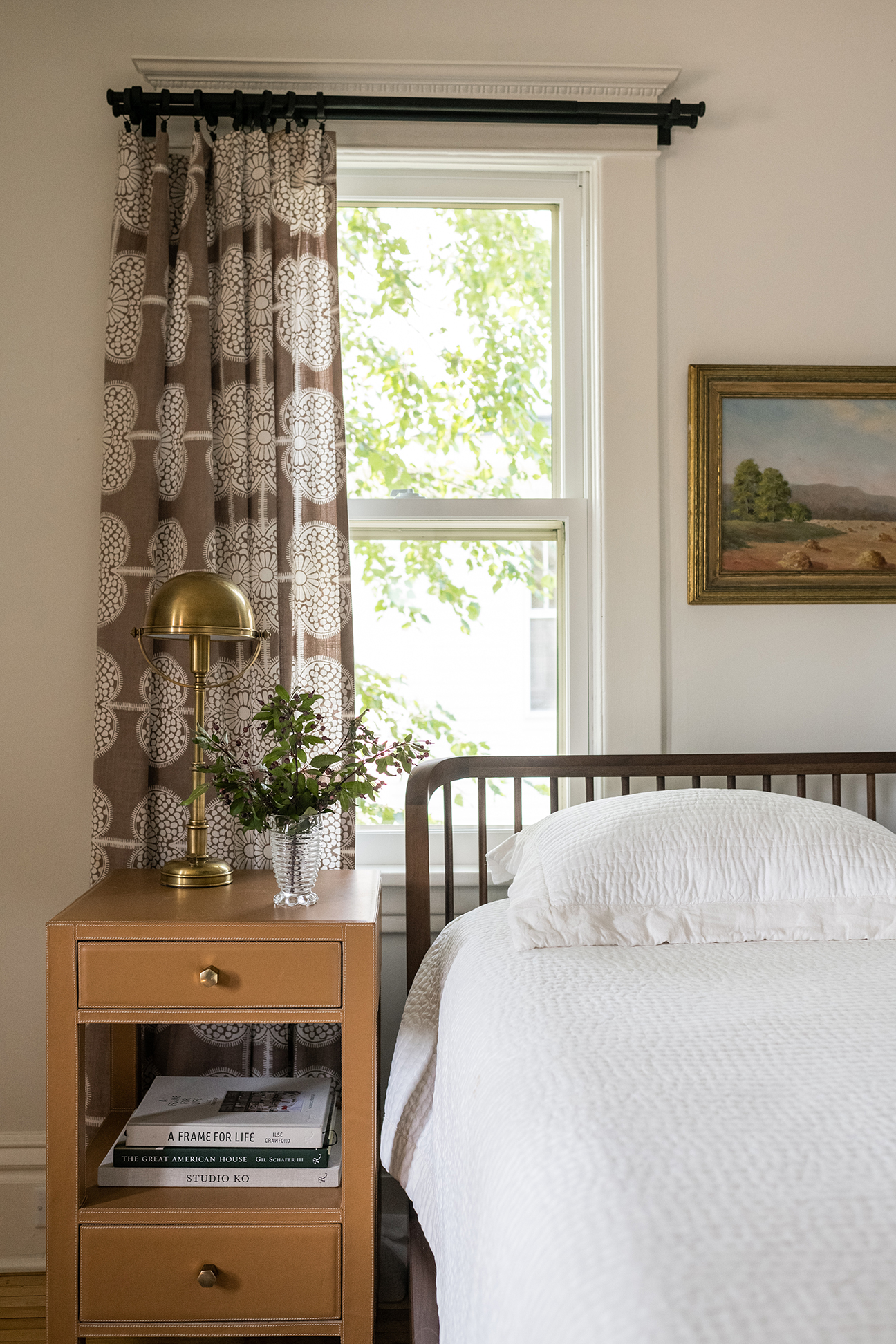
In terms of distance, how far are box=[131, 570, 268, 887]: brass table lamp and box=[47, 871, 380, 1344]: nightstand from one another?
23 centimetres

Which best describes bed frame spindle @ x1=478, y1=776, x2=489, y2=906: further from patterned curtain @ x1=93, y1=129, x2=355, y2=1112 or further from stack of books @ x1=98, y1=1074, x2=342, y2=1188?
stack of books @ x1=98, y1=1074, x2=342, y2=1188

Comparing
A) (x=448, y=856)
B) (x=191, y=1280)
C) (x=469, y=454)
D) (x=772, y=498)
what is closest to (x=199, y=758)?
(x=448, y=856)

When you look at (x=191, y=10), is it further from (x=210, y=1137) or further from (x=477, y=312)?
(x=210, y=1137)

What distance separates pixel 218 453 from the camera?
1.92 meters

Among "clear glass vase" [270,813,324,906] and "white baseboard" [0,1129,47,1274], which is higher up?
"clear glass vase" [270,813,324,906]

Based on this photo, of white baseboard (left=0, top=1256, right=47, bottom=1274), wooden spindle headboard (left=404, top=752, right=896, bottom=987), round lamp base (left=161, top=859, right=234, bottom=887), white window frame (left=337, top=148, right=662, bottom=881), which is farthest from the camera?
white window frame (left=337, top=148, right=662, bottom=881)

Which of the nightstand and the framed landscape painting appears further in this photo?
the framed landscape painting

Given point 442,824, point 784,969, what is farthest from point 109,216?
point 784,969

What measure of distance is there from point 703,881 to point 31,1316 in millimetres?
1530

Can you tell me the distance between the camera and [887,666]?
212cm

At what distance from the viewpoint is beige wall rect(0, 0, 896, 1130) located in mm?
2000

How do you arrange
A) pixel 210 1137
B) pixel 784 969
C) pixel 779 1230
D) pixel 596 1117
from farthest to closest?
pixel 210 1137, pixel 784 969, pixel 596 1117, pixel 779 1230

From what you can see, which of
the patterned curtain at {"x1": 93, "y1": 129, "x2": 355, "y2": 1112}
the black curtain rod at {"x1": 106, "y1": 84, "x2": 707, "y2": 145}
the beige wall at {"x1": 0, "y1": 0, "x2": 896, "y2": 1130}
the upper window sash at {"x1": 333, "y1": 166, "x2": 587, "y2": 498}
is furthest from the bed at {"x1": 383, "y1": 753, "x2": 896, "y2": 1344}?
the black curtain rod at {"x1": 106, "y1": 84, "x2": 707, "y2": 145}

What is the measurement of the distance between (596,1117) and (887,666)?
5.30 ft
